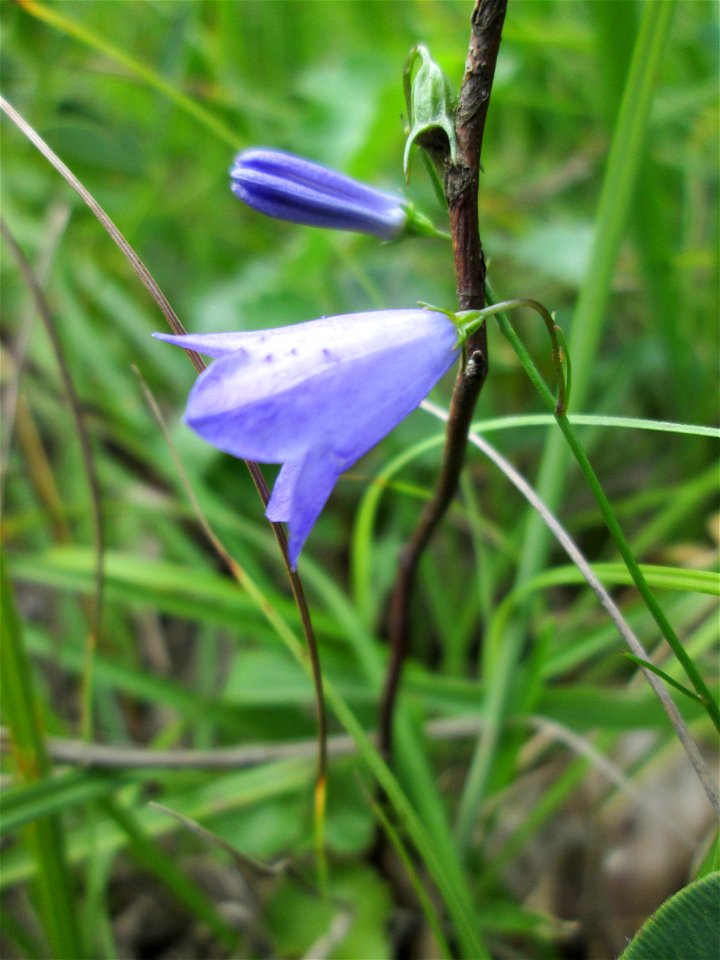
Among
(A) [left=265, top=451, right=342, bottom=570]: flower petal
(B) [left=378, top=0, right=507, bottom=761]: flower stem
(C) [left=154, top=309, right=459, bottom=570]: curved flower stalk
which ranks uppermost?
(B) [left=378, top=0, right=507, bottom=761]: flower stem

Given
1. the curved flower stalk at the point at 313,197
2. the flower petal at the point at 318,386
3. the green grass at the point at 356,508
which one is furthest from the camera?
the green grass at the point at 356,508

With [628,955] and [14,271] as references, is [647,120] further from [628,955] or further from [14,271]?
[14,271]

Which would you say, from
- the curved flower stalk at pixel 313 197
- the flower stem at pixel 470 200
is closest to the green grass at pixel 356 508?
the flower stem at pixel 470 200

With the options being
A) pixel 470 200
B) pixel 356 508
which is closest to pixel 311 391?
pixel 470 200

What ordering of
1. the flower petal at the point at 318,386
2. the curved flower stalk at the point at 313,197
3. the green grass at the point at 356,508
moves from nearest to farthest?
the flower petal at the point at 318,386, the curved flower stalk at the point at 313,197, the green grass at the point at 356,508

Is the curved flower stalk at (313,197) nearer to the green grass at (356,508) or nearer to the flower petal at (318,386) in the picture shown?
the flower petal at (318,386)

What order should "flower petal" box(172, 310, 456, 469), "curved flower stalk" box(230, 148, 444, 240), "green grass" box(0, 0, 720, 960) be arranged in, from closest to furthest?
"flower petal" box(172, 310, 456, 469) → "curved flower stalk" box(230, 148, 444, 240) → "green grass" box(0, 0, 720, 960)

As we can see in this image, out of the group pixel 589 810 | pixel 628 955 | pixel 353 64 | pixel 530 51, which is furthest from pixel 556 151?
pixel 628 955

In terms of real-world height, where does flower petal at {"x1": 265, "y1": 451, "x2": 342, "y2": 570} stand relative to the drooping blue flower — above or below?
below

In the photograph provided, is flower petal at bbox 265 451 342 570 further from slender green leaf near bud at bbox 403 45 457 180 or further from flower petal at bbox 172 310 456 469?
slender green leaf near bud at bbox 403 45 457 180

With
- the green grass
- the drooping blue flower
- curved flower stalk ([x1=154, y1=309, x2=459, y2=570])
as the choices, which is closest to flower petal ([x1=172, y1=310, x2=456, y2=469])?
curved flower stalk ([x1=154, y1=309, x2=459, y2=570])
